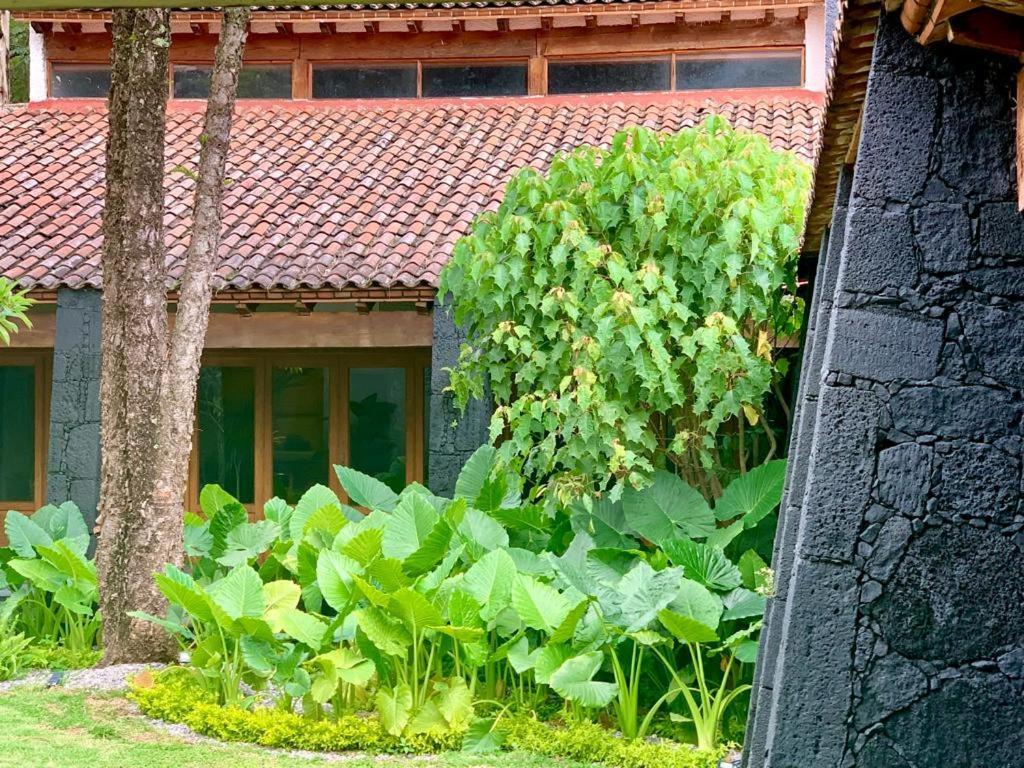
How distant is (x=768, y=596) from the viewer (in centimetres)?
489

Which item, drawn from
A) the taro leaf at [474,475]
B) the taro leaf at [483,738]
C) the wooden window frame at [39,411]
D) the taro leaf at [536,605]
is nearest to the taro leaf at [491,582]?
the taro leaf at [536,605]

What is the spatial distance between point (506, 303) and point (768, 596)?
108 inches

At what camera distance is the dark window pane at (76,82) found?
13336 millimetres

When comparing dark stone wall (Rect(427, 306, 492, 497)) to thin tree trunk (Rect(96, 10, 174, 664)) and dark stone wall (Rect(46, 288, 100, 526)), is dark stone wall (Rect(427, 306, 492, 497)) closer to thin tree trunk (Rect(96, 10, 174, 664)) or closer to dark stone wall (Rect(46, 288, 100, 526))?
thin tree trunk (Rect(96, 10, 174, 664))

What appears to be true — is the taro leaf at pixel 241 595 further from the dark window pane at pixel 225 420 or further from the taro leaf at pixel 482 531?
the dark window pane at pixel 225 420

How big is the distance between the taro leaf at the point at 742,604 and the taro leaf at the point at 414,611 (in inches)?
53.4

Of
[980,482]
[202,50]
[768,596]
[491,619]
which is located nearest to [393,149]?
[202,50]

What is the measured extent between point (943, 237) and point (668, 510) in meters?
4.00

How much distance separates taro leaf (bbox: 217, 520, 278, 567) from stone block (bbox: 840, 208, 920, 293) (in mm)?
5469

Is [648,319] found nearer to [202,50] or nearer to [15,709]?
[15,709]

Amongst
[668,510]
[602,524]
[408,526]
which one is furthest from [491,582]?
[668,510]

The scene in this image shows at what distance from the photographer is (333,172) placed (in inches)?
451

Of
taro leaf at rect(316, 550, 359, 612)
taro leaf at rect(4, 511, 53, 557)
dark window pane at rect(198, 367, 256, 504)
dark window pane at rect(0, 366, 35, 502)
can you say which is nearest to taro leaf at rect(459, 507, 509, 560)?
taro leaf at rect(316, 550, 359, 612)

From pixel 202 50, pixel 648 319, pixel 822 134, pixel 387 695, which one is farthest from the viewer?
pixel 202 50
